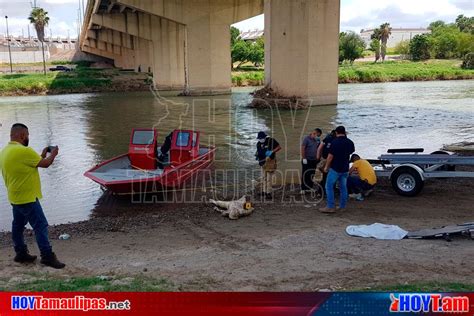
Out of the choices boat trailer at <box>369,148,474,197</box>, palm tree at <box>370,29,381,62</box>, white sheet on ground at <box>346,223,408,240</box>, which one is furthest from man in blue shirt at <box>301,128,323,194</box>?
palm tree at <box>370,29,381,62</box>

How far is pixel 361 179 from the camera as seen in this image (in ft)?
36.9

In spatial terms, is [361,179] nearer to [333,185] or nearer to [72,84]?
[333,185]

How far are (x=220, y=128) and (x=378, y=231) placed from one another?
19771mm

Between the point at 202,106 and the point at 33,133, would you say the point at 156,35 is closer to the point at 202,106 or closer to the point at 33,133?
the point at 202,106

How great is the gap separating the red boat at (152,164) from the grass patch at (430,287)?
302 inches

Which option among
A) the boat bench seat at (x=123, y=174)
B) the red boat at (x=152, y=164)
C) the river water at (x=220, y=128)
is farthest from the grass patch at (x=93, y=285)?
the boat bench seat at (x=123, y=174)

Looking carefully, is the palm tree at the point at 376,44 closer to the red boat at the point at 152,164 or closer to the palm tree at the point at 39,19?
the palm tree at the point at 39,19

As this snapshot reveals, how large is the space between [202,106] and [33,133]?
57.4ft

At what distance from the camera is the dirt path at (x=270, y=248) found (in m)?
6.32

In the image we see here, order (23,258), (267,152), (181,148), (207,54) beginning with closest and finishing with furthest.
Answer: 1. (23,258)
2. (267,152)
3. (181,148)
4. (207,54)

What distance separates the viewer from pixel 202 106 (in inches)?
1681

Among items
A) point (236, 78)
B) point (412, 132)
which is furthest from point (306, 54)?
point (236, 78)

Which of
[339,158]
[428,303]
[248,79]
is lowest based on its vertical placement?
[428,303]

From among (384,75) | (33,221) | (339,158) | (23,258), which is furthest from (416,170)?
(384,75)
